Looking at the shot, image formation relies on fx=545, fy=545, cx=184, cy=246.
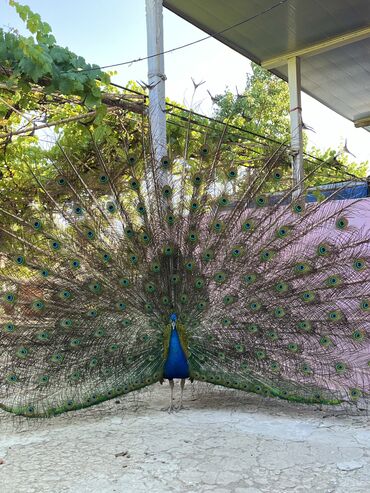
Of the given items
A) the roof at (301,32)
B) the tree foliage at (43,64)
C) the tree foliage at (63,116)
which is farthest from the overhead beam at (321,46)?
the tree foliage at (43,64)

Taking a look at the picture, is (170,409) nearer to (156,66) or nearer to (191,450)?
(191,450)

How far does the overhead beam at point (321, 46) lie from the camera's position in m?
7.58

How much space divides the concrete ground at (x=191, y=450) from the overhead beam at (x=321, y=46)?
5156 mm

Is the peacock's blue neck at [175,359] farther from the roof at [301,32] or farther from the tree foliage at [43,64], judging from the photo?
the roof at [301,32]

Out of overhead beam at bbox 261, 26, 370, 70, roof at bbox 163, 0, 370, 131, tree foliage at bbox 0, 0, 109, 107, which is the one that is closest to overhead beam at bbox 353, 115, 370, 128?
roof at bbox 163, 0, 370, 131

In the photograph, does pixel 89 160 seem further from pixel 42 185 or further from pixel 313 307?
pixel 313 307

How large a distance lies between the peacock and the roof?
253cm

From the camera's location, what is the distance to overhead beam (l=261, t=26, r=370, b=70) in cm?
758

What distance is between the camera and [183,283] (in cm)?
540

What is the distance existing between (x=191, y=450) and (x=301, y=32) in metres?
5.98

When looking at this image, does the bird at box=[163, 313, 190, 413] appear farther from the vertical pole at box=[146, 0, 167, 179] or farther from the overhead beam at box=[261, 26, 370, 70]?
the overhead beam at box=[261, 26, 370, 70]

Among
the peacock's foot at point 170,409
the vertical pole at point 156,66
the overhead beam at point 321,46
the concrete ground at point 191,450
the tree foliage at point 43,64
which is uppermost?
the overhead beam at point 321,46

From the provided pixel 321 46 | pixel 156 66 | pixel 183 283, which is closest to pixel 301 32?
pixel 321 46

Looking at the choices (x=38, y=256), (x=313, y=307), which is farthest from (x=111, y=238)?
(x=313, y=307)
